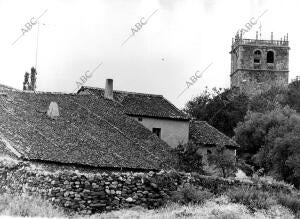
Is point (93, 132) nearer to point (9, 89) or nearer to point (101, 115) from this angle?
point (101, 115)

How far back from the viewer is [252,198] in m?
18.0

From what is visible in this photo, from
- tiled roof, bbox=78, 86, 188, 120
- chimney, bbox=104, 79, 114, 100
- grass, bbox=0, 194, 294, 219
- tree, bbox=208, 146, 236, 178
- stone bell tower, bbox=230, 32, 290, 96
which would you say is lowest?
grass, bbox=0, 194, 294, 219

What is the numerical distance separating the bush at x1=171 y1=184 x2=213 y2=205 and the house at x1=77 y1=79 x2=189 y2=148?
21.5 m

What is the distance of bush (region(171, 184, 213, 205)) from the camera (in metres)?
18.1

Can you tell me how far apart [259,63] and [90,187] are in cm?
7997

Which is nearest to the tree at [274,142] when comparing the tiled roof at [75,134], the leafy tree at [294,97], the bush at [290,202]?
the tiled roof at [75,134]

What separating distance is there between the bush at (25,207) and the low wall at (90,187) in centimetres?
141

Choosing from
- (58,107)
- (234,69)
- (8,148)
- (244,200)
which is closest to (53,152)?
(8,148)

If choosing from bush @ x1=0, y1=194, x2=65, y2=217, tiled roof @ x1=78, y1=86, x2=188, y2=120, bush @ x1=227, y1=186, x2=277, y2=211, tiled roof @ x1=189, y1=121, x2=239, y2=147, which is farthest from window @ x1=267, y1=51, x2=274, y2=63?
bush @ x1=0, y1=194, x2=65, y2=217

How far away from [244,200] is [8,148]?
1293 centimetres

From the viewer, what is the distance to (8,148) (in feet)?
89.2

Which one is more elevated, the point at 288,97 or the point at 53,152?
the point at 288,97

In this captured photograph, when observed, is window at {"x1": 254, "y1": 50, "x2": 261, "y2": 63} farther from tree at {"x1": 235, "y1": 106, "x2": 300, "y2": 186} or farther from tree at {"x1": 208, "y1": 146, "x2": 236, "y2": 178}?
tree at {"x1": 208, "y1": 146, "x2": 236, "y2": 178}

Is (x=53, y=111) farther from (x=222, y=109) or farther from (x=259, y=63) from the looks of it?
(x=259, y=63)
